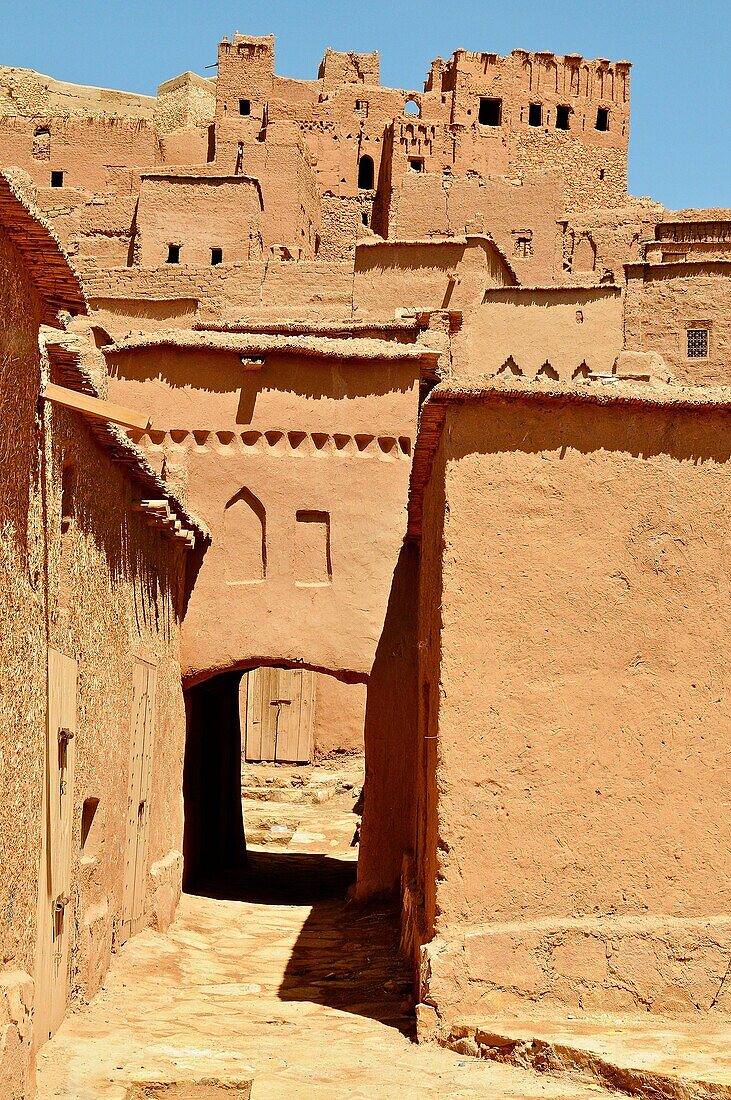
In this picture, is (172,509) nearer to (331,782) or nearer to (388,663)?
(388,663)

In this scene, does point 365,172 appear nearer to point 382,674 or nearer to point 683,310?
point 683,310

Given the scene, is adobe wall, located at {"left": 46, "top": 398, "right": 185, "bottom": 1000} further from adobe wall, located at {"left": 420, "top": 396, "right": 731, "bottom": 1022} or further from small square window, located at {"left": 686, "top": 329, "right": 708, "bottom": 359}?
small square window, located at {"left": 686, "top": 329, "right": 708, "bottom": 359}

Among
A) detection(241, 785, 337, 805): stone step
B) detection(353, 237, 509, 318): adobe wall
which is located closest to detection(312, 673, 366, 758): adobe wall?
detection(241, 785, 337, 805): stone step

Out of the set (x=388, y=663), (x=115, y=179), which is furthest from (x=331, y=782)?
(x=115, y=179)

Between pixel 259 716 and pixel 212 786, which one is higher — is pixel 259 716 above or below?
above

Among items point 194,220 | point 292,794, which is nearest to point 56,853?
point 292,794

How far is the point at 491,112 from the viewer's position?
39.6m

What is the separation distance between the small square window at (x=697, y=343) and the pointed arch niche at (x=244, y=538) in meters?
13.0

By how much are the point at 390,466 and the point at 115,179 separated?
83.9ft

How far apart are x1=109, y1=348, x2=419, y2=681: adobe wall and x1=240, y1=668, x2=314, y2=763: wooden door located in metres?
7.82

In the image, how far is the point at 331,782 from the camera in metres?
19.8

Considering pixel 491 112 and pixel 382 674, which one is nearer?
pixel 382 674

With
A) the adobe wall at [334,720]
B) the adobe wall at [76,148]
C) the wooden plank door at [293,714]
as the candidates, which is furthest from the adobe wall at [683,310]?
the adobe wall at [76,148]

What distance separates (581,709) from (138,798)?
3963mm
